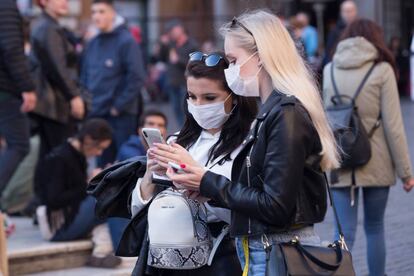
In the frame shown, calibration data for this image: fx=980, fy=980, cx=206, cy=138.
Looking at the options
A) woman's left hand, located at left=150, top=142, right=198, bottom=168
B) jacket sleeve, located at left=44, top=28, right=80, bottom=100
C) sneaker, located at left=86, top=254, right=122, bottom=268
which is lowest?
sneaker, located at left=86, top=254, right=122, bottom=268

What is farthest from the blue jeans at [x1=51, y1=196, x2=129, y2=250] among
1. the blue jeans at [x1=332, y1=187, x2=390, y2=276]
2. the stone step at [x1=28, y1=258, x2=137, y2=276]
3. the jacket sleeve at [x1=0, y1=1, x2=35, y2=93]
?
the blue jeans at [x1=332, y1=187, x2=390, y2=276]

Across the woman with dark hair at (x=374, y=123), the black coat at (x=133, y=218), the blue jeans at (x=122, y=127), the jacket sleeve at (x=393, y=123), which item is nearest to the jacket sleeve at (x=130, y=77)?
the blue jeans at (x=122, y=127)

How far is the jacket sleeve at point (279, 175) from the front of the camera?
3.30 metres

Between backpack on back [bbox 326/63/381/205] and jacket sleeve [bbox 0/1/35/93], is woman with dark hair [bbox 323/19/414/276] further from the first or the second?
jacket sleeve [bbox 0/1/35/93]

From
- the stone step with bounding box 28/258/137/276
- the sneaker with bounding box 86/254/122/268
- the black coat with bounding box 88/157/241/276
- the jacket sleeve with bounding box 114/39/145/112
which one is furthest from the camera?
the jacket sleeve with bounding box 114/39/145/112

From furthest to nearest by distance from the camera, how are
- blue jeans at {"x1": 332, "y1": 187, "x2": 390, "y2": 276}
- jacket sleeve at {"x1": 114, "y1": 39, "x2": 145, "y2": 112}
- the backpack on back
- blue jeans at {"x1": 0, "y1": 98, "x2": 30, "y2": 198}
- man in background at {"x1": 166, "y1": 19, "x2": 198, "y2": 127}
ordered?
man in background at {"x1": 166, "y1": 19, "x2": 198, "y2": 127} → jacket sleeve at {"x1": 114, "y1": 39, "x2": 145, "y2": 112} → blue jeans at {"x1": 0, "y1": 98, "x2": 30, "y2": 198} → blue jeans at {"x1": 332, "y1": 187, "x2": 390, "y2": 276} → the backpack on back

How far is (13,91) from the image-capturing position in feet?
24.0

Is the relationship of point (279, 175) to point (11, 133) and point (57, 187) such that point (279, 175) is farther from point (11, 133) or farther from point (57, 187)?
point (11, 133)

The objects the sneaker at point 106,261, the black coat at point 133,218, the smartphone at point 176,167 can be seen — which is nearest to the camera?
the smartphone at point 176,167

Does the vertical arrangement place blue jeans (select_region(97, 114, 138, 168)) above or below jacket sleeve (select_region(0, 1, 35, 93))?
below

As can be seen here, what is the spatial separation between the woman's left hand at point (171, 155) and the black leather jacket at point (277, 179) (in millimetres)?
110

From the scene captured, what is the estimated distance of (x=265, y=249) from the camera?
138 inches

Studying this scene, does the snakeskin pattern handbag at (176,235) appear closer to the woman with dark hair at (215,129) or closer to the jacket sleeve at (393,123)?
the woman with dark hair at (215,129)

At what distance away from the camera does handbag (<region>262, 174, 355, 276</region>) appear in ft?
11.0
